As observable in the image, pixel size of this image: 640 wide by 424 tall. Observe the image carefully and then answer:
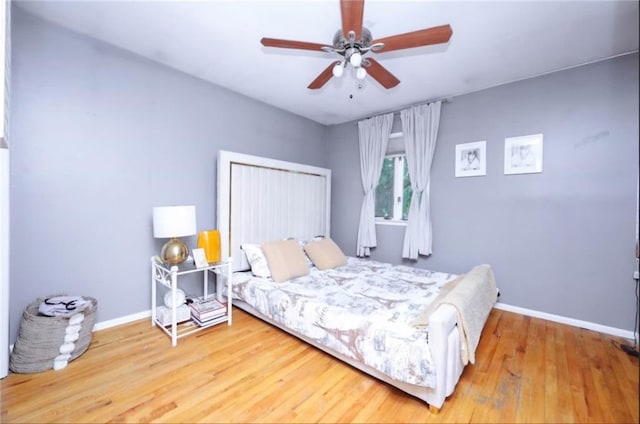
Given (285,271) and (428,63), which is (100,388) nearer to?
(285,271)

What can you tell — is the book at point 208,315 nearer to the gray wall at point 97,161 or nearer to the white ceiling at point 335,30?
the gray wall at point 97,161

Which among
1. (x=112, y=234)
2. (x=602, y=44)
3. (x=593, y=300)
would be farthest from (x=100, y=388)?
(x=602, y=44)

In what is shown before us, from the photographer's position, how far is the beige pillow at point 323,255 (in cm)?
349

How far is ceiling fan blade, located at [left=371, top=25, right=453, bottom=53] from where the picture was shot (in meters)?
1.84

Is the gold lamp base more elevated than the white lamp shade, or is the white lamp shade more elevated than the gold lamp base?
the white lamp shade

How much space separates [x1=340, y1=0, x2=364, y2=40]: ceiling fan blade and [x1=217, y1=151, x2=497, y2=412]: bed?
184 centimetres


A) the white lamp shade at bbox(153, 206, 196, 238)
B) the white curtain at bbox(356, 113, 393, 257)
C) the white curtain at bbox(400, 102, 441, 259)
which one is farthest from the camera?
the white curtain at bbox(356, 113, 393, 257)

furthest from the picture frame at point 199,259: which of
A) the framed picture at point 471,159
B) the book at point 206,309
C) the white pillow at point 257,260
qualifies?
the framed picture at point 471,159

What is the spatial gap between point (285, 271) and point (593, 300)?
2.91 metres

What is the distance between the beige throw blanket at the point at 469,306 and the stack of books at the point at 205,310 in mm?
1768

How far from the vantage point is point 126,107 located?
2719 millimetres

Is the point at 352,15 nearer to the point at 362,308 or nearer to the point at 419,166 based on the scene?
the point at 362,308

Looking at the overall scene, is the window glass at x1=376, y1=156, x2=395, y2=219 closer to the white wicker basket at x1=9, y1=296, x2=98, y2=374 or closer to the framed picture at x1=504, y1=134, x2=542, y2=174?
the framed picture at x1=504, y1=134, x2=542, y2=174

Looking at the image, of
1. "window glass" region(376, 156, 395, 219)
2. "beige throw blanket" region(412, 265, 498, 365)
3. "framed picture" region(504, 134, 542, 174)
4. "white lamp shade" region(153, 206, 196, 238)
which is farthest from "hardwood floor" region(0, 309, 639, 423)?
"window glass" region(376, 156, 395, 219)
